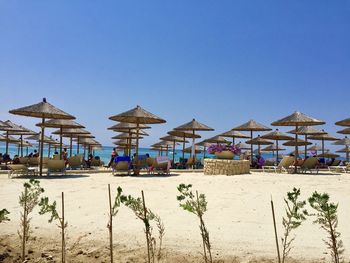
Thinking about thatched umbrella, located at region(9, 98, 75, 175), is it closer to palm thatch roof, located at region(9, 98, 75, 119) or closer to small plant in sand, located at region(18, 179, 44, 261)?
palm thatch roof, located at region(9, 98, 75, 119)

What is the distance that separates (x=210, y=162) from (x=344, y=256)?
27.5ft

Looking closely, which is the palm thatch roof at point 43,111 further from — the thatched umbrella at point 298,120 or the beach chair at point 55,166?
the thatched umbrella at point 298,120

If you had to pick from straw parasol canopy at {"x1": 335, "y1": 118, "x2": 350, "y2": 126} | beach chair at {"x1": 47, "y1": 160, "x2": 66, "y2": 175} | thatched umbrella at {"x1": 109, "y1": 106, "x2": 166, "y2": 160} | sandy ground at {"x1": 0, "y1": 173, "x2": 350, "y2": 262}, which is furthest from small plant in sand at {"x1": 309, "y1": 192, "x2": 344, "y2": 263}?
straw parasol canopy at {"x1": 335, "y1": 118, "x2": 350, "y2": 126}

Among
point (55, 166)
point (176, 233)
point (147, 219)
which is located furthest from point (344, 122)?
point (147, 219)

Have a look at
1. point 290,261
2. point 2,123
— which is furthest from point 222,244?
point 2,123

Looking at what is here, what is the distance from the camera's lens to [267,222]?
458 cm

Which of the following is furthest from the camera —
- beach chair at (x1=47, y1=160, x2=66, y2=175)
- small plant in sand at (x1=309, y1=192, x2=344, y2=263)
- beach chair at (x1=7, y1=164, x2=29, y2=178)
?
beach chair at (x1=47, y1=160, x2=66, y2=175)

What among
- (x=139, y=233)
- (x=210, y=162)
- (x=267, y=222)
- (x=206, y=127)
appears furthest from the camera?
(x=206, y=127)

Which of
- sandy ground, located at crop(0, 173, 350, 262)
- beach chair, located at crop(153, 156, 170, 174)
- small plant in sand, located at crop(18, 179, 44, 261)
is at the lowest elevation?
sandy ground, located at crop(0, 173, 350, 262)

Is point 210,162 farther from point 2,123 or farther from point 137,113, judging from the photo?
point 2,123

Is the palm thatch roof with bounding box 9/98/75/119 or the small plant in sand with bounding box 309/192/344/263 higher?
the palm thatch roof with bounding box 9/98/75/119

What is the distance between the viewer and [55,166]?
36.5ft

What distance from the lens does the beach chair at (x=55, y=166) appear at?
1107cm

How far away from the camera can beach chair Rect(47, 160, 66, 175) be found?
1107 centimetres
